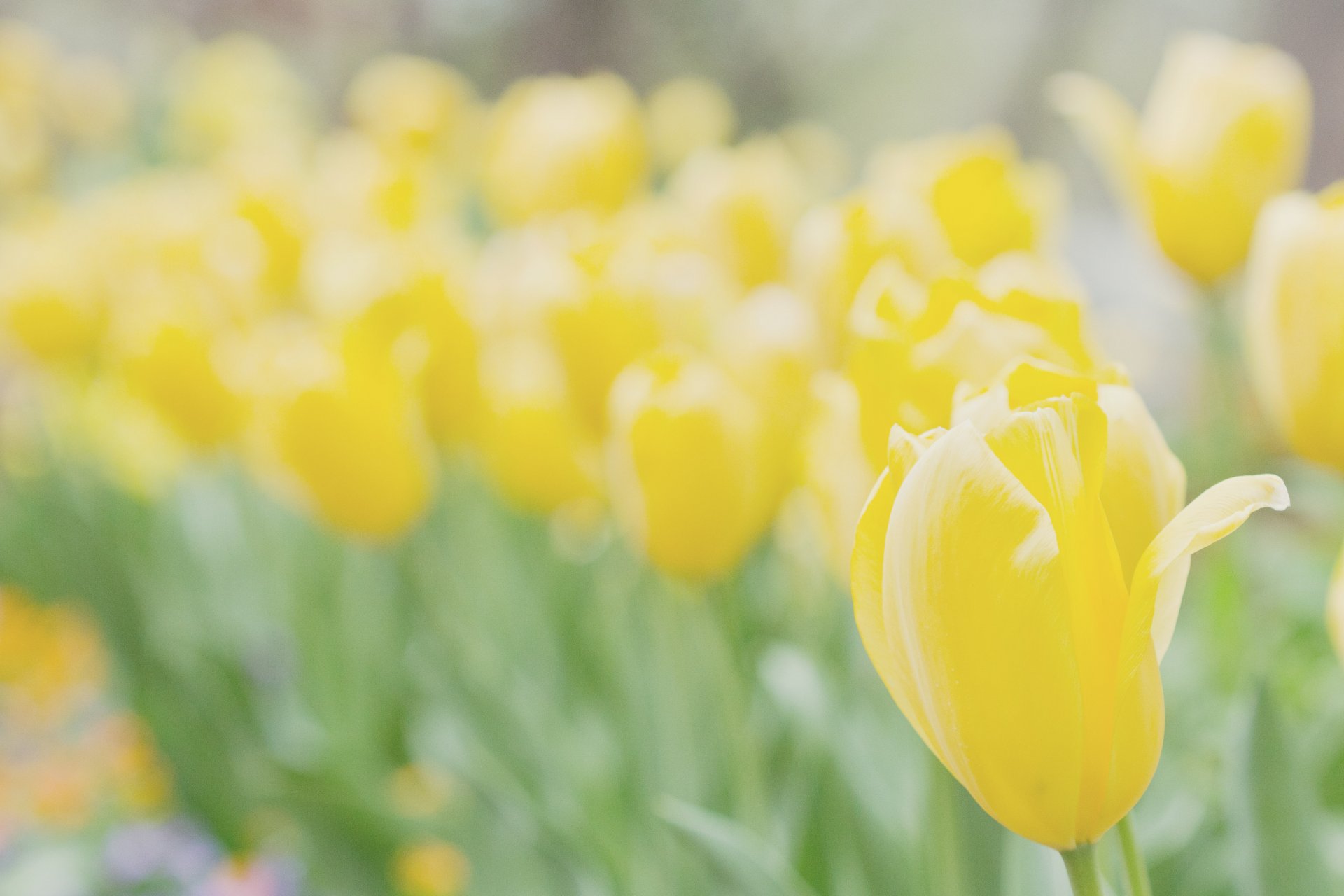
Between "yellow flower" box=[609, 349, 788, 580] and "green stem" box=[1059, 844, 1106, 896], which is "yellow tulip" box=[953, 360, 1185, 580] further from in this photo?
"yellow flower" box=[609, 349, 788, 580]

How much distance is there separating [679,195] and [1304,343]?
22.5 inches

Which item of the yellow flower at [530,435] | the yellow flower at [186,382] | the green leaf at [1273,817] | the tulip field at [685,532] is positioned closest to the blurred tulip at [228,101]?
the tulip field at [685,532]

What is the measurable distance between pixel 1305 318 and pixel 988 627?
0.88 feet

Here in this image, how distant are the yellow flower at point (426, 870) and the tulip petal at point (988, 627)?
703mm

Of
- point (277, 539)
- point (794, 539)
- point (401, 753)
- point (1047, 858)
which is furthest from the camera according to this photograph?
point (277, 539)

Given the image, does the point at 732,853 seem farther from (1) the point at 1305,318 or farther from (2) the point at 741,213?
(2) the point at 741,213

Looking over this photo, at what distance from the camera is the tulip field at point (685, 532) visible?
0.99 ft

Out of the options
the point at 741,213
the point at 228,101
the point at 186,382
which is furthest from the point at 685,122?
the point at 741,213

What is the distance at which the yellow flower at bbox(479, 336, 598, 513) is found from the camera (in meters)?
0.92

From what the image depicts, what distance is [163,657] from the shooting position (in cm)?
125

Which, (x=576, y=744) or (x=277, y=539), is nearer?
(x=576, y=744)

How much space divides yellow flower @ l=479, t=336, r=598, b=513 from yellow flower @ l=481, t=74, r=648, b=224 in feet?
0.60

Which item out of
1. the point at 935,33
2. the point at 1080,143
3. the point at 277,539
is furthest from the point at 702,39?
the point at 277,539

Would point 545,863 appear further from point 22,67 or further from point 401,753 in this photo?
point 22,67
